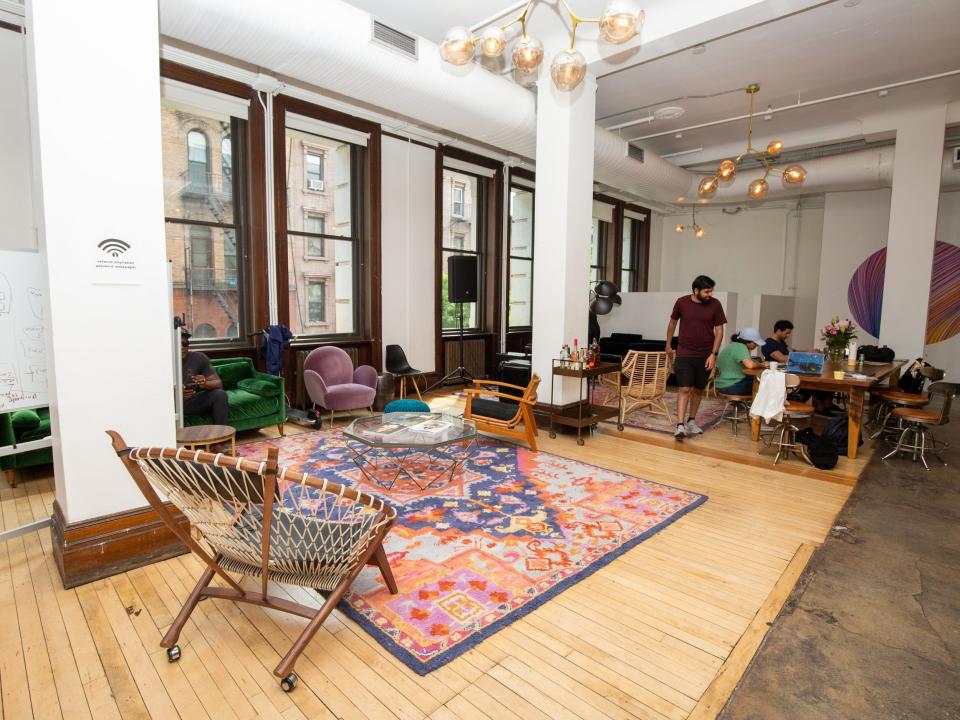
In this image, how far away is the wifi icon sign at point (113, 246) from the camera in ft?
9.10

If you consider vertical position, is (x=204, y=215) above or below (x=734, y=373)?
above

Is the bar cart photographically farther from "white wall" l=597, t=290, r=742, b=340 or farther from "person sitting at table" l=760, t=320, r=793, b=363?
"white wall" l=597, t=290, r=742, b=340

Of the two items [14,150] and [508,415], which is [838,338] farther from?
[14,150]

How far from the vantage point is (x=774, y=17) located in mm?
4637

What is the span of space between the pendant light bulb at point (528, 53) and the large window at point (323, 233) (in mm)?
4159

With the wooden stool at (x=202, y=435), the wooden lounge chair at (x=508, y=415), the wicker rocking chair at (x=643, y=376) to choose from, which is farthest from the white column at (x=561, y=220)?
the wooden stool at (x=202, y=435)

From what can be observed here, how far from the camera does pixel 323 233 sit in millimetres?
7125

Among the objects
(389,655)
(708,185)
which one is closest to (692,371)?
(708,185)

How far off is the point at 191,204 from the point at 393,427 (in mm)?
3676

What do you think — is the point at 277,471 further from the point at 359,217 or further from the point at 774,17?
the point at 359,217

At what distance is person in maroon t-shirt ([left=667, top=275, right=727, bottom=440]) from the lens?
566cm

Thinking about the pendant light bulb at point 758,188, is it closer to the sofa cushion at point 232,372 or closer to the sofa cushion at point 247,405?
the sofa cushion at point 247,405

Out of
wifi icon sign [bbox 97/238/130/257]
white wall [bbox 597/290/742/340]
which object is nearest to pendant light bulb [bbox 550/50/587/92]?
wifi icon sign [bbox 97/238/130/257]

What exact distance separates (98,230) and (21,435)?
2.46m
